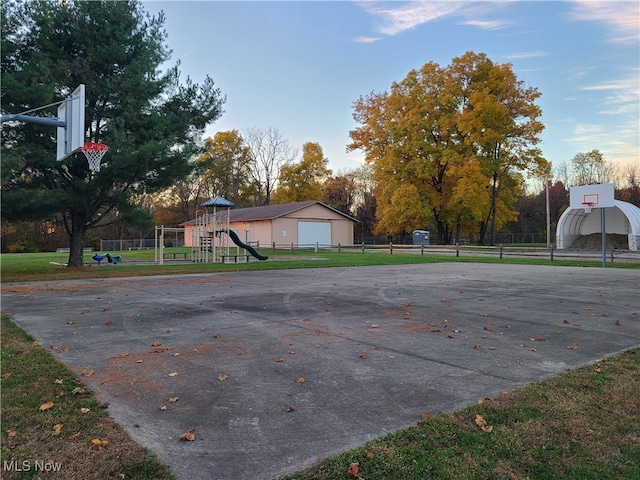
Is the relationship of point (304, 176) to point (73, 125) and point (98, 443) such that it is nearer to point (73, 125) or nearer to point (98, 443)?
point (73, 125)

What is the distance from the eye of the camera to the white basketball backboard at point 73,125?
8547 millimetres

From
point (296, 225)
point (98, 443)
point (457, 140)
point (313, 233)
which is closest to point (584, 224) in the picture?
point (457, 140)

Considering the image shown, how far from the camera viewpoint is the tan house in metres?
40.0

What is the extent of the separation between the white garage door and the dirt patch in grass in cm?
3580

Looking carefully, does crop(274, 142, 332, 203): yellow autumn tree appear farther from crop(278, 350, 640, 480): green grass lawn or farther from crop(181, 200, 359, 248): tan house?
crop(278, 350, 640, 480): green grass lawn

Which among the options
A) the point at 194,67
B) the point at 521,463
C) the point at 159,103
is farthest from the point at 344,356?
the point at 194,67

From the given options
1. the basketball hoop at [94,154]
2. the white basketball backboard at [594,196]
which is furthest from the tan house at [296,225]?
the basketball hoop at [94,154]

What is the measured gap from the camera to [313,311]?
854 centimetres

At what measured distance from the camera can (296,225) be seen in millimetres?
40844

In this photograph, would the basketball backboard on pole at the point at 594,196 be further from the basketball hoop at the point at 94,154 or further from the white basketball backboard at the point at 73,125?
the white basketball backboard at the point at 73,125

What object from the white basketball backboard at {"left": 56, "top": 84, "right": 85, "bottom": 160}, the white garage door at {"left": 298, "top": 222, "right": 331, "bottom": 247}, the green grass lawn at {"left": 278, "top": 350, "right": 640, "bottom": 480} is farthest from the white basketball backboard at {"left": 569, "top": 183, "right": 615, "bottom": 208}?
the white garage door at {"left": 298, "top": 222, "right": 331, "bottom": 247}

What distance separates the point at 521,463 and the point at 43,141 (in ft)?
59.2

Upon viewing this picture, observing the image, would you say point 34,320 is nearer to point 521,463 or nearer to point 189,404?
point 189,404

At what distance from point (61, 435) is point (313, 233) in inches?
1542
